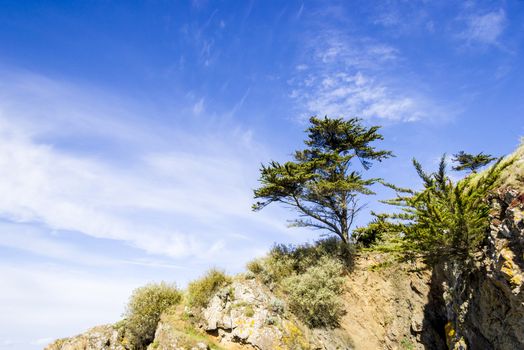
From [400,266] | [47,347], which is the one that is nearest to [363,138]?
[400,266]

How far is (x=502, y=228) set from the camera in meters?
11.4

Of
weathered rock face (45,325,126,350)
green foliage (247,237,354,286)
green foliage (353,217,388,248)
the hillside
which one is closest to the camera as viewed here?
the hillside

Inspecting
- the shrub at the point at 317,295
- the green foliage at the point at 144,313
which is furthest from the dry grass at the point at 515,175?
the green foliage at the point at 144,313

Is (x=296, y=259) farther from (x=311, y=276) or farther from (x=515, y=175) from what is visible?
(x=515, y=175)

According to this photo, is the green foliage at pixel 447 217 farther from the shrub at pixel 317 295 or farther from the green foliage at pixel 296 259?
the green foliage at pixel 296 259

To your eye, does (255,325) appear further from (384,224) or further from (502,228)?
(502,228)

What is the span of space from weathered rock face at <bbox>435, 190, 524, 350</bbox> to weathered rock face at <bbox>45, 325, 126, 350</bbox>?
16.4 metres

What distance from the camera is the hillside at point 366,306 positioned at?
1149cm

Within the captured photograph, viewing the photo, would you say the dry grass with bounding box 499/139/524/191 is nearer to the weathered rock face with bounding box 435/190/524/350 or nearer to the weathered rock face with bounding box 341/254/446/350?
the weathered rock face with bounding box 435/190/524/350

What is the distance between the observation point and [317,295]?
1884cm

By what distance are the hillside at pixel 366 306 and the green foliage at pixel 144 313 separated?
1.20 ft

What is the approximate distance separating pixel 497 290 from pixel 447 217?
3091mm

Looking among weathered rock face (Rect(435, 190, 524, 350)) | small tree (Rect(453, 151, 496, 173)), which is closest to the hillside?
weathered rock face (Rect(435, 190, 524, 350))

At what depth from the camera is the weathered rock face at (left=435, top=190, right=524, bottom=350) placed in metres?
10.5
